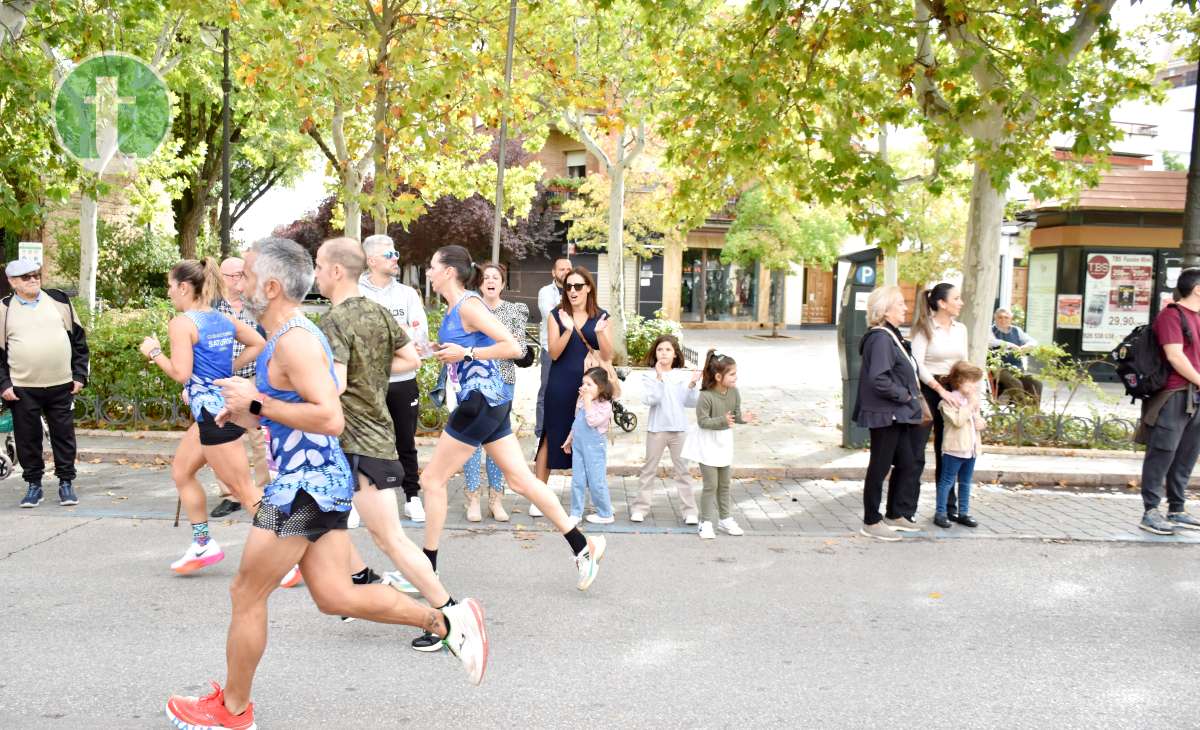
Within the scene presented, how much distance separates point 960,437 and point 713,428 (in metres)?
1.92

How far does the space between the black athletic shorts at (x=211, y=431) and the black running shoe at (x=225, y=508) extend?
1.78 metres

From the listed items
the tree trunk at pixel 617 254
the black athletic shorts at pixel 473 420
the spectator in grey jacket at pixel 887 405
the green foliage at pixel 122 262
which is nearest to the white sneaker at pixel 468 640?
the black athletic shorts at pixel 473 420

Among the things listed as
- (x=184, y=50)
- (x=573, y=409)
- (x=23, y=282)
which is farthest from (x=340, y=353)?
(x=184, y=50)

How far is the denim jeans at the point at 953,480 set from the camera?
23.0 ft

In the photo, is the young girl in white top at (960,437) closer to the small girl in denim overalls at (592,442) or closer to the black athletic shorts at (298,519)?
the small girl in denim overalls at (592,442)

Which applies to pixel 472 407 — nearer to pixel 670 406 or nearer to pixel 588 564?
pixel 588 564

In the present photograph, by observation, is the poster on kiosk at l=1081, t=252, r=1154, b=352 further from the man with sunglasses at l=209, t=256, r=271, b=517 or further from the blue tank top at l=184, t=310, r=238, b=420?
the blue tank top at l=184, t=310, r=238, b=420

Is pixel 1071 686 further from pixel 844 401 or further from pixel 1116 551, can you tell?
pixel 844 401

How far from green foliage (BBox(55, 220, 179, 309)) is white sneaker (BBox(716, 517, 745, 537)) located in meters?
21.2

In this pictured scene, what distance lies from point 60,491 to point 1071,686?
6589 millimetres

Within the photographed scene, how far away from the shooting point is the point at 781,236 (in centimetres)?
3070

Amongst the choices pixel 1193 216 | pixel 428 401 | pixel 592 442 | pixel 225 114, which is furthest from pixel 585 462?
pixel 225 114

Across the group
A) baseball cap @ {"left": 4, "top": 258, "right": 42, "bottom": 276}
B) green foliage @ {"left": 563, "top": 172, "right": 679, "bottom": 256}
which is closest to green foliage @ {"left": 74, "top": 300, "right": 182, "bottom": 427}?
baseball cap @ {"left": 4, "top": 258, "right": 42, "bottom": 276}

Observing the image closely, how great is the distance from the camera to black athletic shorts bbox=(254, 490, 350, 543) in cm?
327
